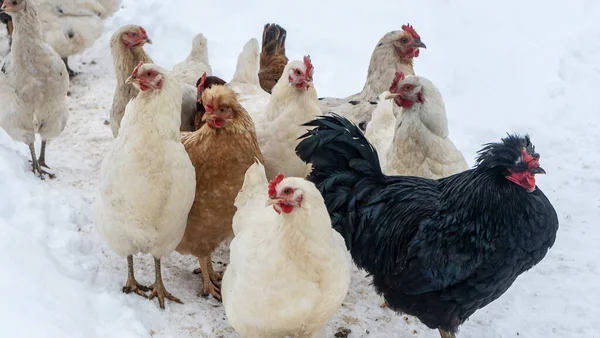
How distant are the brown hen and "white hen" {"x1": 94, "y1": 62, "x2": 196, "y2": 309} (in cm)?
19

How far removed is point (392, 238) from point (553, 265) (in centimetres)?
196

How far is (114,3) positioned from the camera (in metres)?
7.83

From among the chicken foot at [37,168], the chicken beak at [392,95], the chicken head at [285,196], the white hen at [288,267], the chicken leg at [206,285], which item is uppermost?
the chicken beak at [392,95]

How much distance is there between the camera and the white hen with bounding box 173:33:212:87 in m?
5.49

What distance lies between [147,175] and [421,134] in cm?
178

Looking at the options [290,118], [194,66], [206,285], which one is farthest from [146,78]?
[194,66]

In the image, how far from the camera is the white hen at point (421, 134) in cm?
406

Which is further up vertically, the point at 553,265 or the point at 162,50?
the point at 162,50

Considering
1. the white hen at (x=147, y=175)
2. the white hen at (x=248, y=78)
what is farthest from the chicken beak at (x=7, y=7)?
the white hen at (x=147, y=175)

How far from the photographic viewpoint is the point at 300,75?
430 centimetres

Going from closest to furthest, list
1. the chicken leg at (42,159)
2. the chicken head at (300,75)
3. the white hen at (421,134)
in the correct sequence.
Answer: the white hen at (421,134) → the chicken head at (300,75) → the chicken leg at (42,159)

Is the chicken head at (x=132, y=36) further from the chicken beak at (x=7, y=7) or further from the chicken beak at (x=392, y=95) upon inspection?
the chicken beak at (x=392, y=95)

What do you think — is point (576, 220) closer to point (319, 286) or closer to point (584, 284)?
point (584, 284)

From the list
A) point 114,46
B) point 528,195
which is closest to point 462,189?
point 528,195
